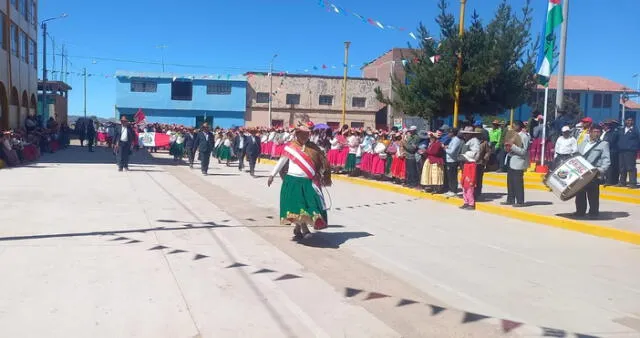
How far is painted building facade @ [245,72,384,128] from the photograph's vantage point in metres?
52.7

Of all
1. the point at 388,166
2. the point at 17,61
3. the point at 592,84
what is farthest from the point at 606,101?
the point at 17,61

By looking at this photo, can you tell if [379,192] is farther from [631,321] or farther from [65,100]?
[65,100]

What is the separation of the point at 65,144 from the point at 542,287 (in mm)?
34012

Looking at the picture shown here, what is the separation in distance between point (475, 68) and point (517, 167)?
10.1 m

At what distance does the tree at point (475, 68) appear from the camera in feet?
69.8

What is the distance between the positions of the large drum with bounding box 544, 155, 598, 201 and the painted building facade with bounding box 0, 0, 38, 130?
2649 cm

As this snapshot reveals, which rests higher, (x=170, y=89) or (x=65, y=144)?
(x=170, y=89)

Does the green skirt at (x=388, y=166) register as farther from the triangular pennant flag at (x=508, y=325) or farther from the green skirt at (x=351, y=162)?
the triangular pennant flag at (x=508, y=325)

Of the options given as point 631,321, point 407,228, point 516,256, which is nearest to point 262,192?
point 407,228

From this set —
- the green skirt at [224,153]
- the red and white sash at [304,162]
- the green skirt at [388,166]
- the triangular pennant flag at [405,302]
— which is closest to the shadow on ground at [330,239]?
the red and white sash at [304,162]

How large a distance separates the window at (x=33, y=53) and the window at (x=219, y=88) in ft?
50.4

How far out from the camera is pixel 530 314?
5.46 meters

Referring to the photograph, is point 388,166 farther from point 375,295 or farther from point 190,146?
point 375,295

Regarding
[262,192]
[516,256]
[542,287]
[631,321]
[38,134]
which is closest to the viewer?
[631,321]
